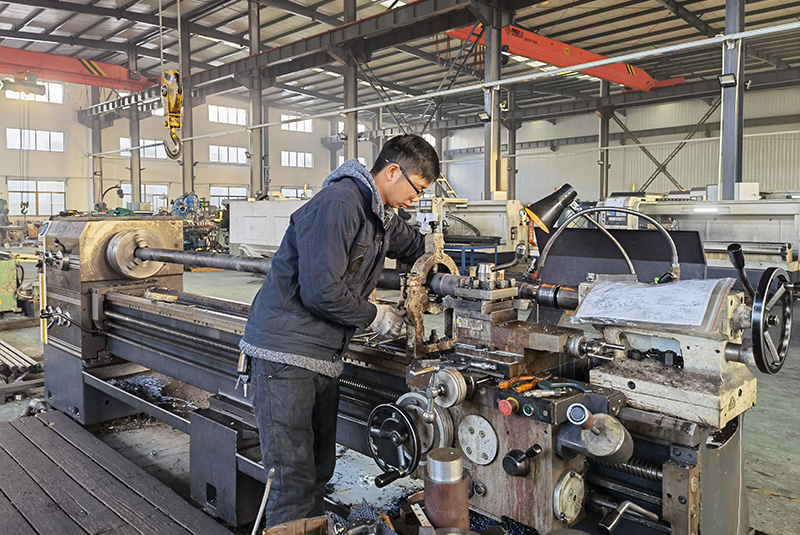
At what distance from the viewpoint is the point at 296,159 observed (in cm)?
1812

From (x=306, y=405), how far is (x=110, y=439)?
162cm

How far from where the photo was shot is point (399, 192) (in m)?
1.41

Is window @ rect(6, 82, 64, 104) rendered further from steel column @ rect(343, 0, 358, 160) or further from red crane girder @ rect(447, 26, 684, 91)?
red crane girder @ rect(447, 26, 684, 91)

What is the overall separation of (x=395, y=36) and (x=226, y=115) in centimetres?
986

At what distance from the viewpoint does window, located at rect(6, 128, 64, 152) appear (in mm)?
13922

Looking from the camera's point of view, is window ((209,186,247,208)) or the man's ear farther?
window ((209,186,247,208))

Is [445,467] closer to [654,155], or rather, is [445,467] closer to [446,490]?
[446,490]

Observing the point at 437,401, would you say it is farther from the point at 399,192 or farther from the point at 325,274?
the point at 399,192

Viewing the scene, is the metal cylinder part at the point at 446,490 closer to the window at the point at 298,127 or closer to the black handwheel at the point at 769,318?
the black handwheel at the point at 769,318

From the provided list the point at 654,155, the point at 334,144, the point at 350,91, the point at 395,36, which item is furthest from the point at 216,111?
the point at 654,155

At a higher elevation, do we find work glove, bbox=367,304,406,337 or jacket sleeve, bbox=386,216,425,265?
jacket sleeve, bbox=386,216,425,265

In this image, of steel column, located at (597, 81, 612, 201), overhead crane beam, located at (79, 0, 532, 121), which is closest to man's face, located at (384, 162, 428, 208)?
overhead crane beam, located at (79, 0, 532, 121)

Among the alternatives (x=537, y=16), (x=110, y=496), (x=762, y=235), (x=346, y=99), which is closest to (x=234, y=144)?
(x=346, y=99)

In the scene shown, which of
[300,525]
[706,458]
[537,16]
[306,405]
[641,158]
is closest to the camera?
[300,525]
